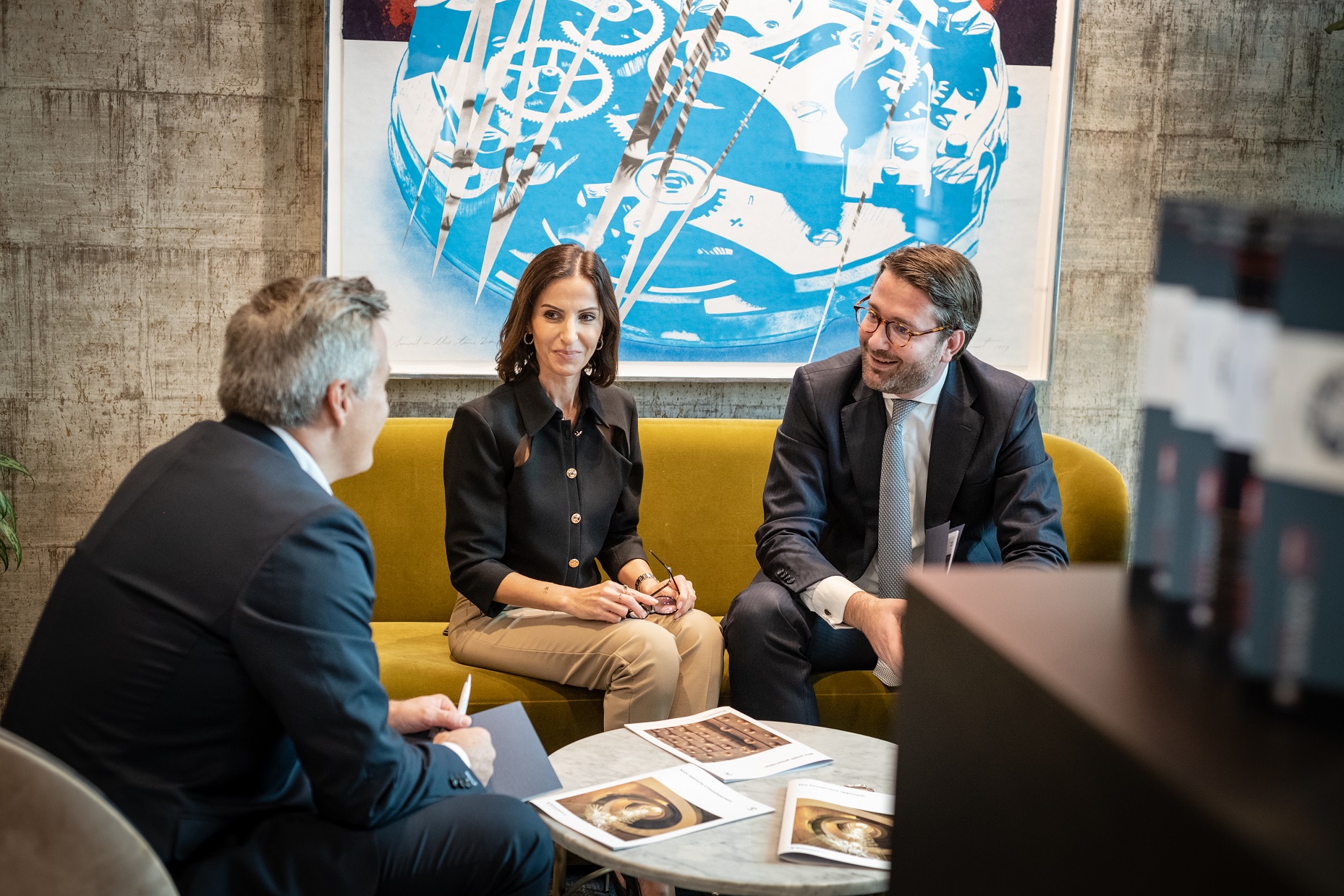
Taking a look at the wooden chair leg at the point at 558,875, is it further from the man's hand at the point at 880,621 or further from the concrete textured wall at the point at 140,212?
the concrete textured wall at the point at 140,212

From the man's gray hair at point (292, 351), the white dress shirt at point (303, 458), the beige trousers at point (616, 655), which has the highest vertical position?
the man's gray hair at point (292, 351)

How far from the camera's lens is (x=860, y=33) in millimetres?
3180

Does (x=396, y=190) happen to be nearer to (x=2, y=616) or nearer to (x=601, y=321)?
(x=601, y=321)

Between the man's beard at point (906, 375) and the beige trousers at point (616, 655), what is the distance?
2.22 feet

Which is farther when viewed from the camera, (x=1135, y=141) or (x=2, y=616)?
(x=1135, y=141)

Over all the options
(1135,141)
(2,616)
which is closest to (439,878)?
(2,616)

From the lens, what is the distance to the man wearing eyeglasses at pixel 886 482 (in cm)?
242

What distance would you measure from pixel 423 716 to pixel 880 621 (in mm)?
952

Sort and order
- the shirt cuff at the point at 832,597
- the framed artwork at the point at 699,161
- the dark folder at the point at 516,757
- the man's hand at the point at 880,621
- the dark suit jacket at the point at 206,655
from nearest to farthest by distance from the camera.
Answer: the dark suit jacket at the point at 206,655 → the dark folder at the point at 516,757 → the man's hand at the point at 880,621 → the shirt cuff at the point at 832,597 → the framed artwork at the point at 699,161

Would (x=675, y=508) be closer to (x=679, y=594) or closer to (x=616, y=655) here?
(x=679, y=594)

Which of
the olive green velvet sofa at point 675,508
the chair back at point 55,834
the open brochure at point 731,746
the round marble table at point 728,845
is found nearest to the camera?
the chair back at point 55,834

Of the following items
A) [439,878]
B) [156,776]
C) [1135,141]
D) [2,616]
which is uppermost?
[1135,141]

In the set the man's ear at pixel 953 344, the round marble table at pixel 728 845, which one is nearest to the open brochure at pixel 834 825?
the round marble table at pixel 728 845

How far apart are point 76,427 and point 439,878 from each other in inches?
87.7
